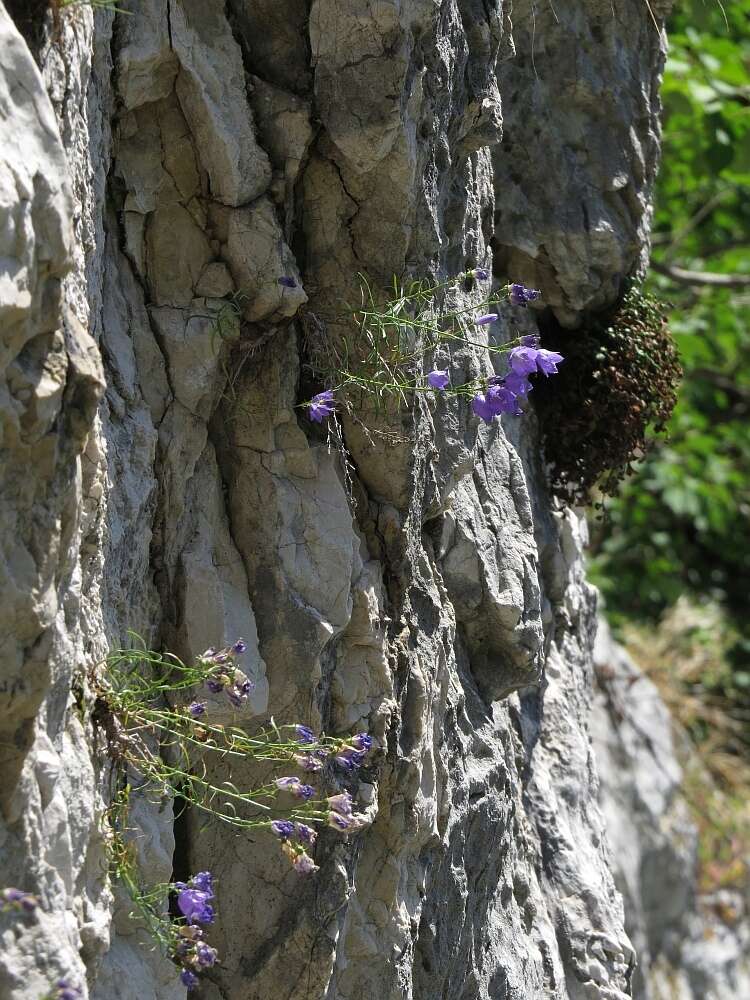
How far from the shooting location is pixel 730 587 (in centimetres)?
945

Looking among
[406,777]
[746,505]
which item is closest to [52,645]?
[406,777]

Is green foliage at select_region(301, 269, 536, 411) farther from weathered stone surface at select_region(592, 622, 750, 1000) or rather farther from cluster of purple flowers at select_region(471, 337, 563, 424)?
weathered stone surface at select_region(592, 622, 750, 1000)

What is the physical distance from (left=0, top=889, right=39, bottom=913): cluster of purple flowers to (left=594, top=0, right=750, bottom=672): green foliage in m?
4.19

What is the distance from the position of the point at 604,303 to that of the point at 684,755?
178 inches

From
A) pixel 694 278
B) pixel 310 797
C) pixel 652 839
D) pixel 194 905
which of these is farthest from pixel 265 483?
pixel 652 839

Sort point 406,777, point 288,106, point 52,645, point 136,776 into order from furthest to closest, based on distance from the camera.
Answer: point 406,777 < point 288,106 < point 136,776 < point 52,645

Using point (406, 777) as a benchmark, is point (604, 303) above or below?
above

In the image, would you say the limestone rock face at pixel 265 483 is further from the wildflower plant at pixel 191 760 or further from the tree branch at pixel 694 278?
the tree branch at pixel 694 278

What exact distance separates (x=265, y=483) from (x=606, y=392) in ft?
4.61

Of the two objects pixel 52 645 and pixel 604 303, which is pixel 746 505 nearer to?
pixel 604 303

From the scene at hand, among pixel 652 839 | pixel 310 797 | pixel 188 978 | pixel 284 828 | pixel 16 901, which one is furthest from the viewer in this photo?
pixel 652 839

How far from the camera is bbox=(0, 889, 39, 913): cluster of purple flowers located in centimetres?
191

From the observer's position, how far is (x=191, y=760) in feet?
9.05

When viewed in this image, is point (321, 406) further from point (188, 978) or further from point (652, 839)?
point (652, 839)
